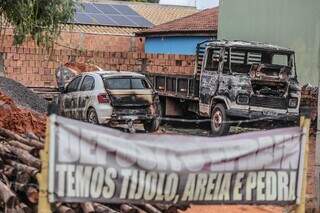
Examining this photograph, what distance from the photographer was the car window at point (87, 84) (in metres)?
16.9

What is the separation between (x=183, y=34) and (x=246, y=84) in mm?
16098

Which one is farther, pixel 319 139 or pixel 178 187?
pixel 319 139

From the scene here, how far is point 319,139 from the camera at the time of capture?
26.4ft

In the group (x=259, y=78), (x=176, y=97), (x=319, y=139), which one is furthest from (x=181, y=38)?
(x=319, y=139)

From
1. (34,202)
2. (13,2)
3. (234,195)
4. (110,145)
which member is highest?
(13,2)

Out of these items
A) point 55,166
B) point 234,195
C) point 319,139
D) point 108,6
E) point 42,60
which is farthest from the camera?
point 108,6

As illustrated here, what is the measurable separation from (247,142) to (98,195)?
1396 mm

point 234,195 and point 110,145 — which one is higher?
point 110,145

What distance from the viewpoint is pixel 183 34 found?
1276 inches

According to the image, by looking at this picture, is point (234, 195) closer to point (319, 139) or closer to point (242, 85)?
point (319, 139)

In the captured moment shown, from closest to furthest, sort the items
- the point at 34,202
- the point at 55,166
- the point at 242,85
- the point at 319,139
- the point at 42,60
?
the point at 55,166
the point at 34,202
the point at 319,139
the point at 242,85
the point at 42,60

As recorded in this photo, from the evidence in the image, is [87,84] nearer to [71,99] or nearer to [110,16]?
[71,99]

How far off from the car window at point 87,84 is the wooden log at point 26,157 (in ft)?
26.9

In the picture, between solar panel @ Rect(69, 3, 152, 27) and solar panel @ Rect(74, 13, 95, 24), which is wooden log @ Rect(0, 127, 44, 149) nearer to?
solar panel @ Rect(69, 3, 152, 27)
